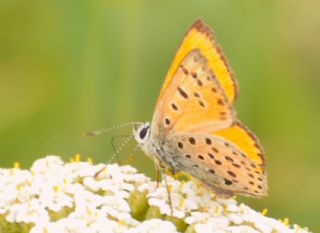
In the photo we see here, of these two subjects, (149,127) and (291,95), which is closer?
(149,127)

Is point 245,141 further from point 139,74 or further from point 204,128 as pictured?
point 139,74

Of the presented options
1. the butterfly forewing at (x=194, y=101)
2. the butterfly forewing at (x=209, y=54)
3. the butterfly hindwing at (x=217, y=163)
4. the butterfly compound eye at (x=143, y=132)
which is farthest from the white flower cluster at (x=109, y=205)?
the butterfly forewing at (x=209, y=54)

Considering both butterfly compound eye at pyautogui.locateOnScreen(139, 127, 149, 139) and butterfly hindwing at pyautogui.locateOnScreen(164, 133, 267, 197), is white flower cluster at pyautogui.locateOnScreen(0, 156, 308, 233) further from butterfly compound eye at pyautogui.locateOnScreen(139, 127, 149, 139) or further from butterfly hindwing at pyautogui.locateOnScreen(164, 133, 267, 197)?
butterfly compound eye at pyautogui.locateOnScreen(139, 127, 149, 139)

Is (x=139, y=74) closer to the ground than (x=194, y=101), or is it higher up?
higher up

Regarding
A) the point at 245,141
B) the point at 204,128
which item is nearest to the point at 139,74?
the point at 204,128

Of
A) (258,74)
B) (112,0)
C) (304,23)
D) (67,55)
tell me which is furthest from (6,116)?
(304,23)

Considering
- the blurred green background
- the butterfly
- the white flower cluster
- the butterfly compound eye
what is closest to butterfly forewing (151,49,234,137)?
the butterfly

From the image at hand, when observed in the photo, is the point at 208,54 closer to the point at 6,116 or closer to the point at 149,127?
the point at 149,127

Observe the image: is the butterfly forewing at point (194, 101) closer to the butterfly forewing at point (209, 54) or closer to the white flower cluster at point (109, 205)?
the butterfly forewing at point (209, 54)
